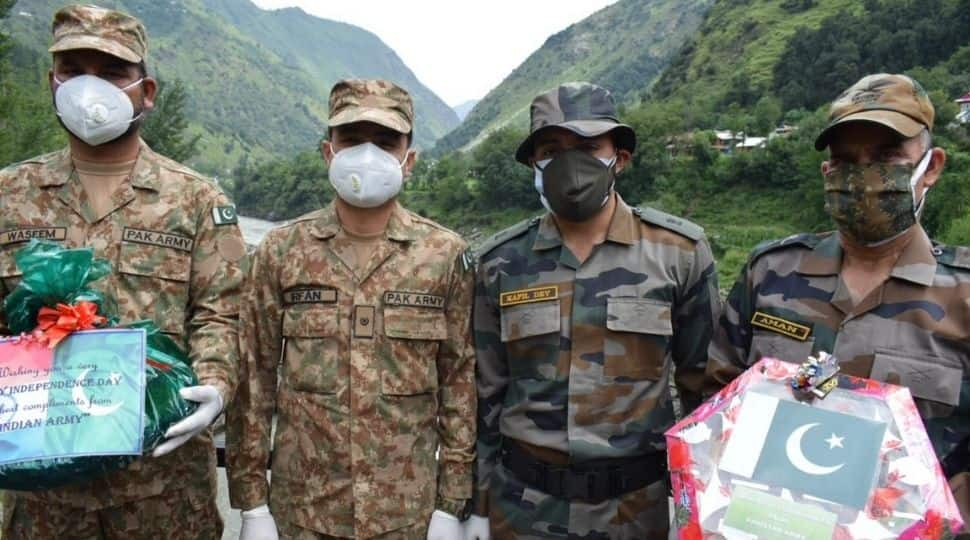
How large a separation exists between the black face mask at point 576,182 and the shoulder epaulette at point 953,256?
1.11m

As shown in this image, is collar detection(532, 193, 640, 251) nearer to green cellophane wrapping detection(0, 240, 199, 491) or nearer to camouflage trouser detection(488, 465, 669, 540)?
camouflage trouser detection(488, 465, 669, 540)

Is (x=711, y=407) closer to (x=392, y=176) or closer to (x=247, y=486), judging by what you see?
(x=392, y=176)

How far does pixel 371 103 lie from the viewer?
2.81m

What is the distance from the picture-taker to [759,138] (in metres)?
61.5

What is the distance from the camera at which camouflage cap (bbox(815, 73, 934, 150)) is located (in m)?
2.24

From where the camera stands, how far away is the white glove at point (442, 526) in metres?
2.71

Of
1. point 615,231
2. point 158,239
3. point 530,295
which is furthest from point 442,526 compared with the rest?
point 158,239

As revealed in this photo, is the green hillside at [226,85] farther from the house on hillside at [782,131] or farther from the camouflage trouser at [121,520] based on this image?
the camouflage trouser at [121,520]

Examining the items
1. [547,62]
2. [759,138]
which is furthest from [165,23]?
[759,138]

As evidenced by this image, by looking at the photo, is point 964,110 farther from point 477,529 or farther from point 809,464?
point 809,464

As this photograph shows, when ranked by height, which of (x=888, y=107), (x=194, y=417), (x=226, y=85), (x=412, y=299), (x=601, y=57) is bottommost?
(x=194, y=417)

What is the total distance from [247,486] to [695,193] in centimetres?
5739

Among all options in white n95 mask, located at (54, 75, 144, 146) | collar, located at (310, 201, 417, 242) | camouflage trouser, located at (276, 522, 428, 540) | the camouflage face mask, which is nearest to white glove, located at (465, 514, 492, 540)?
camouflage trouser, located at (276, 522, 428, 540)

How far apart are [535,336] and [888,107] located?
139 cm
